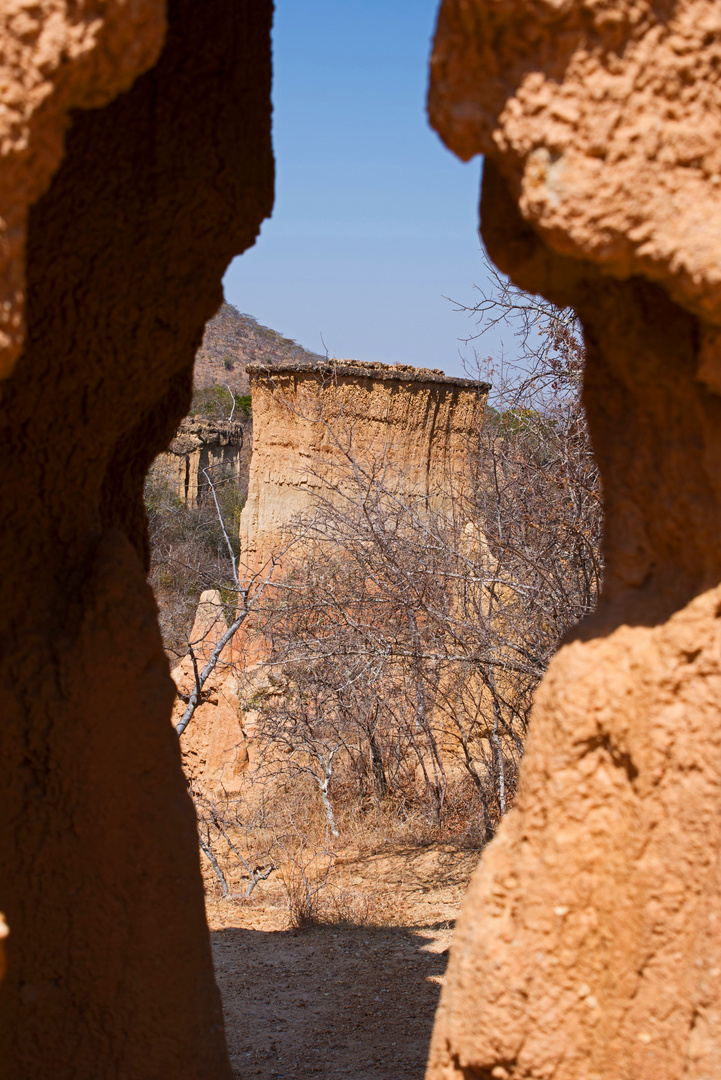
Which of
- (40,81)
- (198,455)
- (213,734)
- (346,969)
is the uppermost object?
Answer: (198,455)

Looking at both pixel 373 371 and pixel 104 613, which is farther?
pixel 373 371

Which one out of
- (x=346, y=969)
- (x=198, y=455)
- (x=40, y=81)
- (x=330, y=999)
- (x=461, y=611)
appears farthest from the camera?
(x=198, y=455)

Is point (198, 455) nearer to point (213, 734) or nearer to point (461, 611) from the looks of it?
point (213, 734)

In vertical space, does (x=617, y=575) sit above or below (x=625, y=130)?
below

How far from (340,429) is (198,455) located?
11.3 meters

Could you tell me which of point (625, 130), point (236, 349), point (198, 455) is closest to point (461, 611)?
point (625, 130)

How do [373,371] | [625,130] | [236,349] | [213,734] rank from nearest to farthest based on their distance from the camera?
1. [625,130]
2. [213,734]
3. [373,371]
4. [236,349]

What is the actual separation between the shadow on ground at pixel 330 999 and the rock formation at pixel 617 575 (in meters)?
2.23

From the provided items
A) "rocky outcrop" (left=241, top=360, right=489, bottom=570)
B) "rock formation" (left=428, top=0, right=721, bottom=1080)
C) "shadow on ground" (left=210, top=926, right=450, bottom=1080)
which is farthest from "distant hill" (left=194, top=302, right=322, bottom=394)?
"rock formation" (left=428, top=0, right=721, bottom=1080)

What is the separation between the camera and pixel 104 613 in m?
2.52

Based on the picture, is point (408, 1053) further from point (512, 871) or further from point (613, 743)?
point (613, 743)

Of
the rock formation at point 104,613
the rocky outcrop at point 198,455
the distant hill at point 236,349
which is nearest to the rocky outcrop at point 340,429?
the rock formation at point 104,613

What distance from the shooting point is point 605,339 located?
2.05m

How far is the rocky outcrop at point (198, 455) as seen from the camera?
67.3ft
